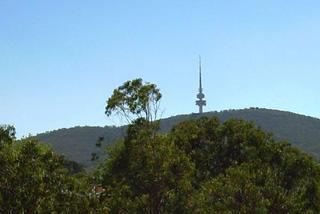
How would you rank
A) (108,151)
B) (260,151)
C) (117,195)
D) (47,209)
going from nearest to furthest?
1. (47,209)
2. (117,195)
3. (108,151)
4. (260,151)

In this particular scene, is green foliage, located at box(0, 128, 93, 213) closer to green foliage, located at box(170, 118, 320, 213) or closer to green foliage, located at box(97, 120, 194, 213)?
green foliage, located at box(97, 120, 194, 213)

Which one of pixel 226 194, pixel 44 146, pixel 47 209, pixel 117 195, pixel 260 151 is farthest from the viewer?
pixel 260 151

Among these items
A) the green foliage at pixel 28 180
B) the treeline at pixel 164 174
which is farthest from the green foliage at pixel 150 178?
the green foliage at pixel 28 180

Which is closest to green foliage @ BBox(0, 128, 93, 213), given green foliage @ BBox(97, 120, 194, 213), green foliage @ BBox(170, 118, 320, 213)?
green foliage @ BBox(97, 120, 194, 213)

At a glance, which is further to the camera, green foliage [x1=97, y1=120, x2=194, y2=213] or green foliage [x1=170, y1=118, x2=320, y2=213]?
green foliage [x1=97, y1=120, x2=194, y2=213]

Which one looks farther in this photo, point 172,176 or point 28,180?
point 172,176

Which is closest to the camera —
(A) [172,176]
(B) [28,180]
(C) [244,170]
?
(B) [28,180]

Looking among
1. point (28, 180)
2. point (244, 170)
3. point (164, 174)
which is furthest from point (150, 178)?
point (28, 180)

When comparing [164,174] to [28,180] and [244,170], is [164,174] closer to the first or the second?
[244,170]

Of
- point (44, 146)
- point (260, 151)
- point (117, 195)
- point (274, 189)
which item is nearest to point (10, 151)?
point (44, 146)

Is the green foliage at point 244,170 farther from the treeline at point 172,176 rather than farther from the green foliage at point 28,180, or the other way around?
the green foliage at point 28,180

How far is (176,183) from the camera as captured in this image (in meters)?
37.2

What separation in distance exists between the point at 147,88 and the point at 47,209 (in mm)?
18208

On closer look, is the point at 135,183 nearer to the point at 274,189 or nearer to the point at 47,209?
the point at 274,189
